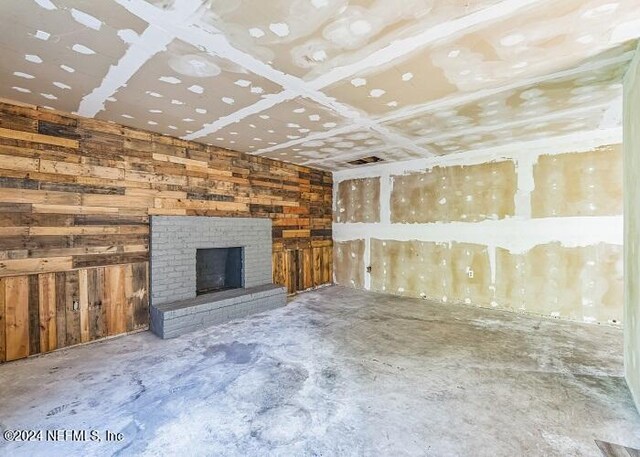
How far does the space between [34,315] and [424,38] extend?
15.1ft

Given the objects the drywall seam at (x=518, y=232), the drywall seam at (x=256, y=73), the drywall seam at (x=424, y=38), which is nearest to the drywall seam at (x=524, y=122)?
the drywall seam at (x=256, y=73)

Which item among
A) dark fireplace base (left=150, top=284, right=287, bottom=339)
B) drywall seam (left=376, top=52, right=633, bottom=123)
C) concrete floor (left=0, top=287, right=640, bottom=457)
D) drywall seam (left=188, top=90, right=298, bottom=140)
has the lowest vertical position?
concrete floor (left=0, top=287, right=640, bottom=457)

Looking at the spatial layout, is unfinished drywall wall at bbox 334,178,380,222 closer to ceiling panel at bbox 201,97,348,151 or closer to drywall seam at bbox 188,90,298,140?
ceiling panel at bbox 201,97,348,151

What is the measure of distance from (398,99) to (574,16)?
4.60 feet

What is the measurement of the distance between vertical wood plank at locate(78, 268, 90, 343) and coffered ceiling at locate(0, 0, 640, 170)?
1.94 metres

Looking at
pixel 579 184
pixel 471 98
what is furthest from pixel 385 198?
pixel 471 98

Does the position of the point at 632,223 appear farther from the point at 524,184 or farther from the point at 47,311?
the point at 47,311

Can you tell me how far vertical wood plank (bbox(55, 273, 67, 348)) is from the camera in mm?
3383

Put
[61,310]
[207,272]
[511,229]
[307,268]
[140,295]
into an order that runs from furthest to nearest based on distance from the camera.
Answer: [307,268], [207,272], [511,229], [140,295], [61,310]

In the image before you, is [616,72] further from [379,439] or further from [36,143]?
[36,143]

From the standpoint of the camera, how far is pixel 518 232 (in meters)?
4.74

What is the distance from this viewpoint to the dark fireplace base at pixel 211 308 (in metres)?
3.80

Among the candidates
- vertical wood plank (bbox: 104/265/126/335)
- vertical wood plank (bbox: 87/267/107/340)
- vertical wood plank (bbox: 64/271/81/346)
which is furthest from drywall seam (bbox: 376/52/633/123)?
vertical wood plank (bbox: 64/271/81/346)

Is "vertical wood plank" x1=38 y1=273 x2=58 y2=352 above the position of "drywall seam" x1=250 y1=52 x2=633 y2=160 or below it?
below
